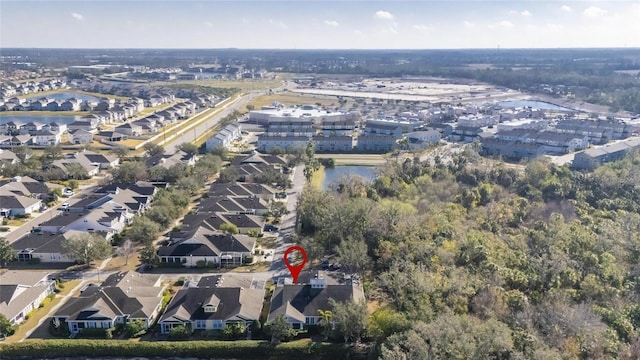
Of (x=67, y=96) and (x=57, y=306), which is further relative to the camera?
(x=67, y=96)

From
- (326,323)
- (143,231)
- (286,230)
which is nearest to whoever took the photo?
(326,323)

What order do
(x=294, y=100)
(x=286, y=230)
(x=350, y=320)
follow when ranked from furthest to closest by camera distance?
1. (x=294, y=100)
2. (x=286, y=230)
3. (x=350, y=320)

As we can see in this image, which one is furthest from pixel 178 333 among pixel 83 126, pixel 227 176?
pixel 83 126

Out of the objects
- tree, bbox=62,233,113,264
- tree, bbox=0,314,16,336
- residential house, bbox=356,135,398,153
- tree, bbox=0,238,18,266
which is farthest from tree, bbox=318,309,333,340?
residential house, bbox=356,135,398,153

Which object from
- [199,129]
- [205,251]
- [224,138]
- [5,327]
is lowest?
[5,327]

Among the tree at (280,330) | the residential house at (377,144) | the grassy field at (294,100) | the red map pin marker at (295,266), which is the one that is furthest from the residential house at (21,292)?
the grassy field at (294,100)

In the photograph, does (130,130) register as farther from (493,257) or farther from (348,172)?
(493,257)

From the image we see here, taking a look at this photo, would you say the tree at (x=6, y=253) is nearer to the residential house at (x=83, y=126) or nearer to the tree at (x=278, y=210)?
the tree at (x=278, y=210)
